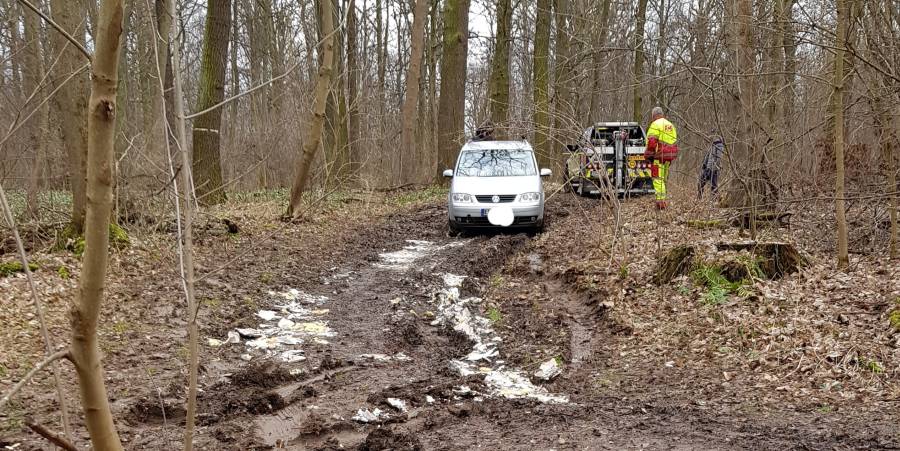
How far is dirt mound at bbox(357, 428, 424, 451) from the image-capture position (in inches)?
174

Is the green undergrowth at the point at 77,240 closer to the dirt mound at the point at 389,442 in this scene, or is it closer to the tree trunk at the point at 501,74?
the dirt mound at the point at 389,442

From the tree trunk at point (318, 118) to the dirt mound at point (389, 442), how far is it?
891 centimetres

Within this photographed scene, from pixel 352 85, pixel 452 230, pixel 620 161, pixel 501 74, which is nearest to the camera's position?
pixel 452 230

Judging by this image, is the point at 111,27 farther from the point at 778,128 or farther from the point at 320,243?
the point at 320,243

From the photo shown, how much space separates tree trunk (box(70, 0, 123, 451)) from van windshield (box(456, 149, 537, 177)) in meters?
11.6

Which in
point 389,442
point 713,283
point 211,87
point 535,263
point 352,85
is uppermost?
point 352,85

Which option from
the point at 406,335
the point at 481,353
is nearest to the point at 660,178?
the point at 481,353

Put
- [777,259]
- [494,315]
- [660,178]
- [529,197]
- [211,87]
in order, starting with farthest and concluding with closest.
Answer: [211,87], [529,197], [660,178], [494,315], [777,259]

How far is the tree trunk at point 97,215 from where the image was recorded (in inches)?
73.2

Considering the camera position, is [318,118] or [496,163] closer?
[318,118]

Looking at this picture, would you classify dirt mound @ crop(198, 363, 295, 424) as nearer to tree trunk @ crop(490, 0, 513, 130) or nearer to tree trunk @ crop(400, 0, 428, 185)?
tree trunk @ crop(490, 0, 513, 130)

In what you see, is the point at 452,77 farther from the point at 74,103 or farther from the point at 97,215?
the point at 97,215

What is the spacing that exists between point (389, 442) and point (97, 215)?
3024 millimetres

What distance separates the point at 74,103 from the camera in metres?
8.45
